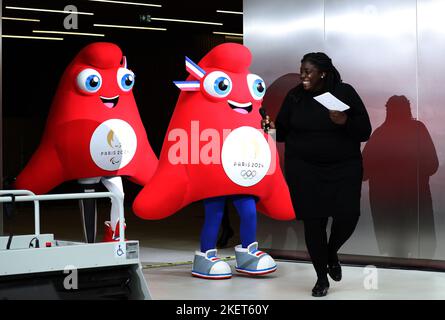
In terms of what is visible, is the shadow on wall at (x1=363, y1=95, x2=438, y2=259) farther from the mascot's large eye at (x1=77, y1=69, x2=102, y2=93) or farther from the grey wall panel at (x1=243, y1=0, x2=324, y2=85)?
the mascot's large eye at (x1=77, y1=69, x2=102, y2=93)

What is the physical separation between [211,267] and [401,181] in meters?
1.77

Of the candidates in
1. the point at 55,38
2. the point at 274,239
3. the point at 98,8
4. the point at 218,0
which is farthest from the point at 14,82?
the point at 274,239

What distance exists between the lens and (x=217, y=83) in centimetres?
595

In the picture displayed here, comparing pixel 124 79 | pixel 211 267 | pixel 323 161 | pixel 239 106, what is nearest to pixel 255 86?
pixel 239 106

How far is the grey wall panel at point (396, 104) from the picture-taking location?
6391 millimetres

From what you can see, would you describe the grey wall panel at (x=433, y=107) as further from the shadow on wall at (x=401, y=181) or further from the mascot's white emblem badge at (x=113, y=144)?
the mascot's white emblem badge at (x=113, y=144)

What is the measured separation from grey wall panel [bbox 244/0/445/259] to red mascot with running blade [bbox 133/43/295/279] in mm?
1108

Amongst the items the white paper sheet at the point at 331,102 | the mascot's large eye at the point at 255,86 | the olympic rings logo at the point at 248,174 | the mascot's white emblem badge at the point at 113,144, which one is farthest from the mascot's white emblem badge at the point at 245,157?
the mascot's white emblem badge at the point at 113,144

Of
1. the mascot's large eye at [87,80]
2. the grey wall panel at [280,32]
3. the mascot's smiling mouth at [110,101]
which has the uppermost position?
the grey wall panel at [280,32]

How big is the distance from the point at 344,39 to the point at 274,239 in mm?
1903

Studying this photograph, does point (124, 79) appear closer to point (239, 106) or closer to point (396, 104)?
point (239, 106)

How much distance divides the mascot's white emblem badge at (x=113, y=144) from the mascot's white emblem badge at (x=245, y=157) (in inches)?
45.2

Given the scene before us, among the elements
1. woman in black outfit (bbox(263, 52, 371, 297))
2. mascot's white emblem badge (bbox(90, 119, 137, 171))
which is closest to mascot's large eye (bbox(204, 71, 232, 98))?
woman in black outfit (bbox(263, 52, 371, 297))

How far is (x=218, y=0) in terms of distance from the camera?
10.1 meters
